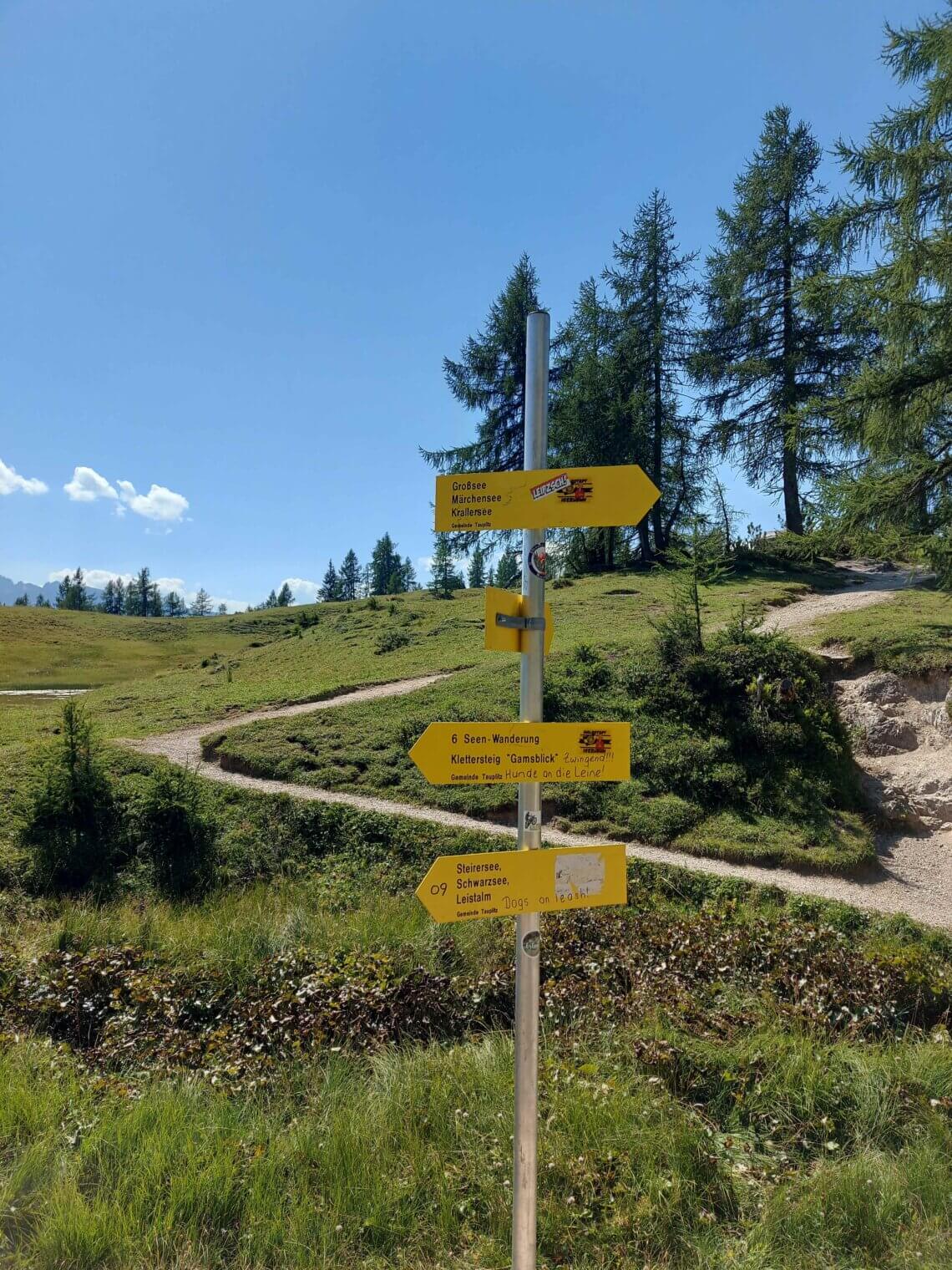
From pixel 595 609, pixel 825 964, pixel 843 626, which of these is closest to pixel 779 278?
pixel 595 609

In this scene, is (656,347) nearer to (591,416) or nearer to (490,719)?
(591,416)

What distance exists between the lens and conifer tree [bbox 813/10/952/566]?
11.9m

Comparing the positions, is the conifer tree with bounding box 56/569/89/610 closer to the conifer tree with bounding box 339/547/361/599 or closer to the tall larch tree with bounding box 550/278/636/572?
the conifer tree with bounding box 339/547/361/599

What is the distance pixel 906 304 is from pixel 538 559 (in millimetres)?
12284

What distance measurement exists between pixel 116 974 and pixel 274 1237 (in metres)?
3.64

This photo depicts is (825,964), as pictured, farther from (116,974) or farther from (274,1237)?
(116,974)

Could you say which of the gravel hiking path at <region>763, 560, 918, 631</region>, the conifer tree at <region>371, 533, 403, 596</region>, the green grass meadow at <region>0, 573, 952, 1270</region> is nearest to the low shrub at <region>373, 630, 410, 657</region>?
the gravel hiking path at <region>763, 560, 918, 631</region>

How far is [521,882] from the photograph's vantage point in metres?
2.47

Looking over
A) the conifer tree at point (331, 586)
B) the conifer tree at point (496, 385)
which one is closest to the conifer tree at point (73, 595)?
the conifer tree at point (331, 586)

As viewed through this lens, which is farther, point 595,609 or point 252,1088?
point 595,609

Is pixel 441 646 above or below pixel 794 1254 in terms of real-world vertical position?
above

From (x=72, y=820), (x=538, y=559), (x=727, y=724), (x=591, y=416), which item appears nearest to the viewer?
(x=538, y=559)

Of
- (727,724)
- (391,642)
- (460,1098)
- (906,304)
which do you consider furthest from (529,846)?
(391,642)

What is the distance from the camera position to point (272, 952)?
20.4 feet
